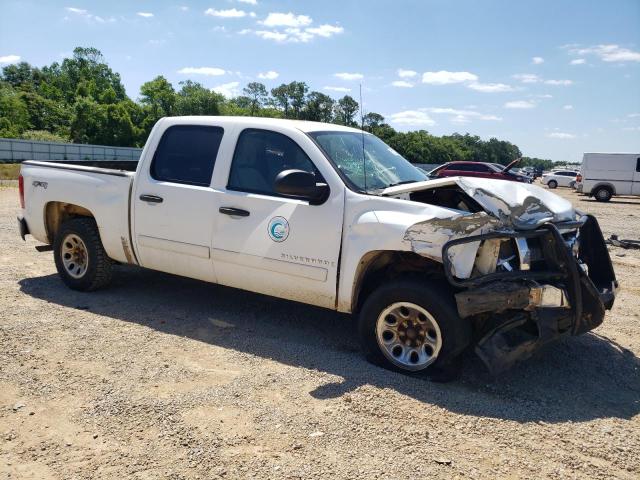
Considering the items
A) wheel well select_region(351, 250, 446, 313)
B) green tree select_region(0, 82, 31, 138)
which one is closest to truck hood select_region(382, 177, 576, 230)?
wheel well select_region(351, 250, 446, 313)

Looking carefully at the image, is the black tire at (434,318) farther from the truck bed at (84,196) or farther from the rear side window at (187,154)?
the truck bed at (84,196)

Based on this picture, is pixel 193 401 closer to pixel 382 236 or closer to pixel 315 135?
pixel 382 236

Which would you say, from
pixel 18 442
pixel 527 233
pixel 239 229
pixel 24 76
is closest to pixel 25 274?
pixel 239 229

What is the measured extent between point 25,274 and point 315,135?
4357 millimetres

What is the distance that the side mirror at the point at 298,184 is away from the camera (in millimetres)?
4090

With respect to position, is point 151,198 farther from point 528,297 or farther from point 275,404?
point 528,297

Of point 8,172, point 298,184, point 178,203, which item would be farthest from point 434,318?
point 8,172

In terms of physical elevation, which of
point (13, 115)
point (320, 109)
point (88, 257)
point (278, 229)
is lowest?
point (88, 257)

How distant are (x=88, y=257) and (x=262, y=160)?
243 centimetres

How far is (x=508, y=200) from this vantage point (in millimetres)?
3881

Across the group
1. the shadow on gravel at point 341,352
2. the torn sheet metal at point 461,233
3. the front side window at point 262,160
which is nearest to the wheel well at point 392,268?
the torn sheet metal at point 461,233

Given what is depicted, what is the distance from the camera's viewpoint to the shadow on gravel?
146 inches

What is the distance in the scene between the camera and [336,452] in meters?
3.06

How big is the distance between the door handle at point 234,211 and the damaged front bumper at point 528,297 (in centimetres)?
179
